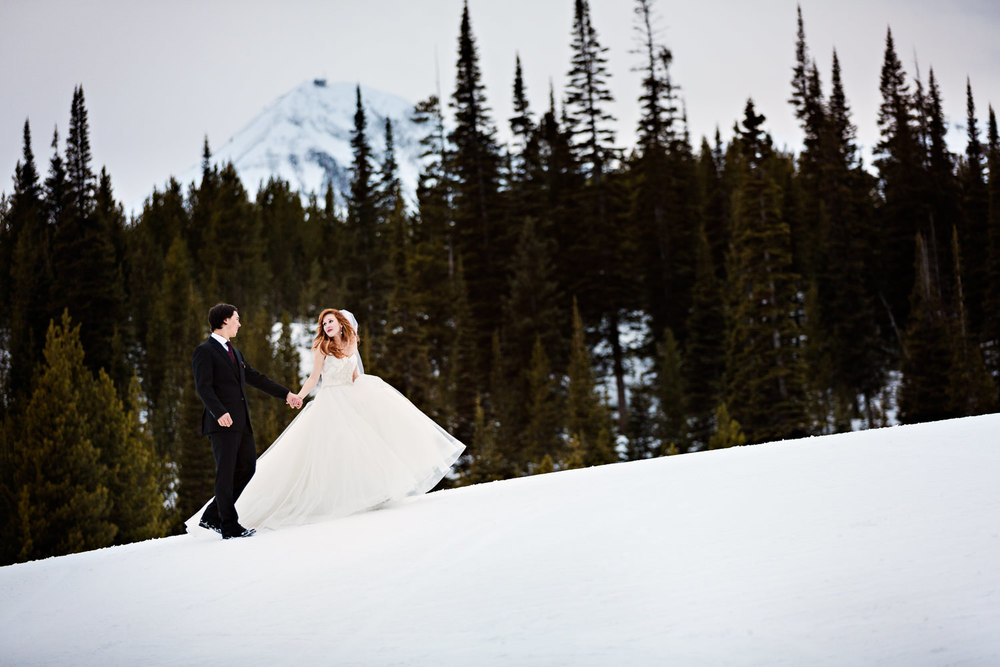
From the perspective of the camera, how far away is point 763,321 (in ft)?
142

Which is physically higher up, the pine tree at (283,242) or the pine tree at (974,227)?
the pine tree at (283,242)

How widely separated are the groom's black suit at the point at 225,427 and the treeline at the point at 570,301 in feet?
92.8

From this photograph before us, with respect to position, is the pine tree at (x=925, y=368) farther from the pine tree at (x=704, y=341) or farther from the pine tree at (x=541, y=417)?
the pine tree at (x=541, y=417)

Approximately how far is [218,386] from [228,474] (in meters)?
0.85

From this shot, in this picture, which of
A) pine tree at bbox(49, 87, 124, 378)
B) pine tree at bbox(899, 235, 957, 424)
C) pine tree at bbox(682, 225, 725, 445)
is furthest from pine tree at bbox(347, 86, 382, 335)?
pine tree at bbox(899, 235, 957, 424)

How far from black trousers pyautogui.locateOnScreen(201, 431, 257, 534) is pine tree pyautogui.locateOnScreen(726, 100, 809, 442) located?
35.4 metres

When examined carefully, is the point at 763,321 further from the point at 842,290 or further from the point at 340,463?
the point at 340,463

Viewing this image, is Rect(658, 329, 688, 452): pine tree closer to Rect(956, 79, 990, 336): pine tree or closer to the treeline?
the treeline

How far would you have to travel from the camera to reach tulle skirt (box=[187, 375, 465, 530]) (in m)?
8.73

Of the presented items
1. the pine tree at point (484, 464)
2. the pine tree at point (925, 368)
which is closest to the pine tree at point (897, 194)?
the pine tree at point (925, 368)

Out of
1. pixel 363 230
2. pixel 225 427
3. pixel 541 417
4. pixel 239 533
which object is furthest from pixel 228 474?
pixel 363 230

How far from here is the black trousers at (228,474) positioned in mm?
8414

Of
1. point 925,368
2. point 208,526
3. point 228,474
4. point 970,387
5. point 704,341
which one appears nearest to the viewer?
point 228,474

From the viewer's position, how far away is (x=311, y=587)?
6.31 m
